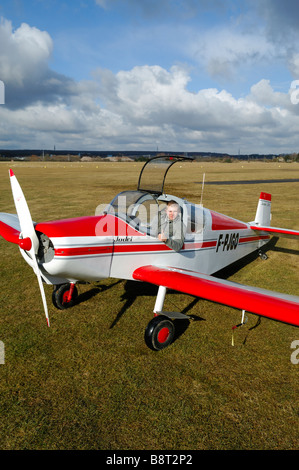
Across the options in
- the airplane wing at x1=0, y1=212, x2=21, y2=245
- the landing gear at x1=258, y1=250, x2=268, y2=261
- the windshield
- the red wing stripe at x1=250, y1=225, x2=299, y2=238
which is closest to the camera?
the windshield

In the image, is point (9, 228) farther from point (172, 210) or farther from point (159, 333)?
point (159, 333)

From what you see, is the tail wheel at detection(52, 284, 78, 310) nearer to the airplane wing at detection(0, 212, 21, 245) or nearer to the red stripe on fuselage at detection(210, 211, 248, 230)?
the airplane wing at detection(0, 212, 21, 245)

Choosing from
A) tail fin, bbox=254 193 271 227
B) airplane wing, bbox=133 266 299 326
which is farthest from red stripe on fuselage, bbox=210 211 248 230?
airplane wing, bbox=133 266 299 326

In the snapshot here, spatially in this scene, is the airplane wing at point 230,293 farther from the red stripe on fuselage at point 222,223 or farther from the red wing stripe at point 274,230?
the red wing stripe at point 274,230

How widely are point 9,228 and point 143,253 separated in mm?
3201

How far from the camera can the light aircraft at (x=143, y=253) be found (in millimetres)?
4156

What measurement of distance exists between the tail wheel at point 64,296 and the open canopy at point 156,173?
2.48 m

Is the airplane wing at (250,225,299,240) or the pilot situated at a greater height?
the pilot

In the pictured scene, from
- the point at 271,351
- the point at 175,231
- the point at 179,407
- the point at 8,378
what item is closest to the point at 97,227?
the point at 175,231

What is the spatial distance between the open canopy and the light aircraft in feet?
0.07

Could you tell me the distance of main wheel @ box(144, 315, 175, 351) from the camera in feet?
14.5

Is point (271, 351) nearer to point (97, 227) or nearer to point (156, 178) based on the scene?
point (97, 227)

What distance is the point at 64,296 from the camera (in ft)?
18.3
